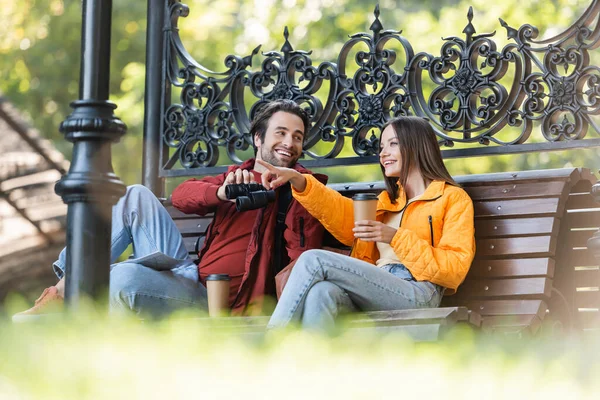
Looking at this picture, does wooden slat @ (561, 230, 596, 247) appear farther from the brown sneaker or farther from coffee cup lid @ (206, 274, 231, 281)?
the brown sneaker

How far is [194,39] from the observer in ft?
53.9

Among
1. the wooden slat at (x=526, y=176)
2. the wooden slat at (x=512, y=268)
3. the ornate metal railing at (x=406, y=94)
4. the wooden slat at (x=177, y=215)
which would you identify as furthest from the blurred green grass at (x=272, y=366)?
the wooden slat at (x=177, y=215)

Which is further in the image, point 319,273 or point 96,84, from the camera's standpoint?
point 319,273

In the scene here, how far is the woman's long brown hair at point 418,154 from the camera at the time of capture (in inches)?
192

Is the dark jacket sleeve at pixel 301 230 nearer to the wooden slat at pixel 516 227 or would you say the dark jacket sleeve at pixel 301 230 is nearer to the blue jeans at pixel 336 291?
the blue jeans at pixel 336 291

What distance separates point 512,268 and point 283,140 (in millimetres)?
1295

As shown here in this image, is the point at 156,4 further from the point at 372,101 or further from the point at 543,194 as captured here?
the point at 543,194

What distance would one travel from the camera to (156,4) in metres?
6.33

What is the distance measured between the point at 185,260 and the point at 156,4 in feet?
6.24

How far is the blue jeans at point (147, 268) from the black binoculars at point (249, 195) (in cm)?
43

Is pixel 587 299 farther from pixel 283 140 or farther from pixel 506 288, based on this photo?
pixel 283 140

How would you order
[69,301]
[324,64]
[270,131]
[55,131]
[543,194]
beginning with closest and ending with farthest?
[69,301] < [543,194] < [270,131] < [324,64] < [55,131]

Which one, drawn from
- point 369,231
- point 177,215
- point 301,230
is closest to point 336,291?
point 369,231

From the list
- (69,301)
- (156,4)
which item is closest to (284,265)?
(69,301)
